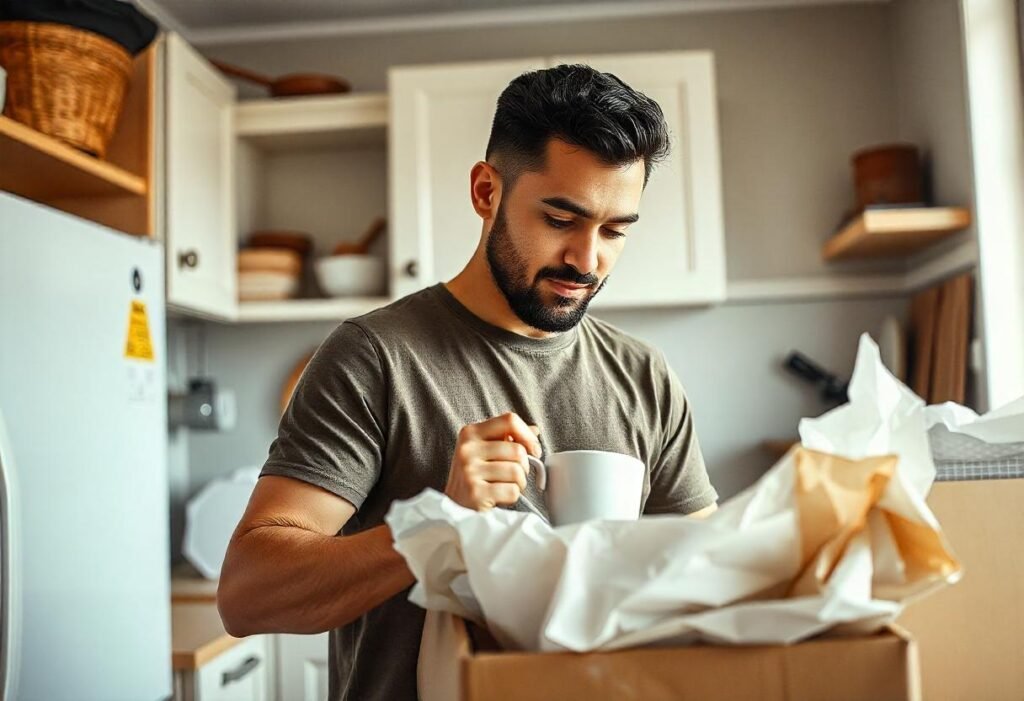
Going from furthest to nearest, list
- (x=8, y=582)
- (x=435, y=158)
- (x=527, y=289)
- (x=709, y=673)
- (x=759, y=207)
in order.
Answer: (x=759, y=207)
(x=435, y=158)
(x=8, y=582)
(x=527, y=289)
(x=709, y=673)

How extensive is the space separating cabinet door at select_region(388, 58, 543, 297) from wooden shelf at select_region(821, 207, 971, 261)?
0.90 metres

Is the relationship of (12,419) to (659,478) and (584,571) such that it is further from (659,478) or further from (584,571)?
(584,571)

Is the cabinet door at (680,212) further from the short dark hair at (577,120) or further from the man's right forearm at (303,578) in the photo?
the man's right forearm at (303,578)

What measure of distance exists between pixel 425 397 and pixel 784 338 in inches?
80.0

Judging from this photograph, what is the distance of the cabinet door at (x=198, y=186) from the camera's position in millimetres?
2562

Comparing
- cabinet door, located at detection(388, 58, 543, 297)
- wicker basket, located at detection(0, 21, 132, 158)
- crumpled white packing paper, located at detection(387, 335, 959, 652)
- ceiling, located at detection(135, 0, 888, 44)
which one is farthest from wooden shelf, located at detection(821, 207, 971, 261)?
crumpled white packing paper, located at detection(387, 335, 959, 652)

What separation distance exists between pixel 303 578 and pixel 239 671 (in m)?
1.55

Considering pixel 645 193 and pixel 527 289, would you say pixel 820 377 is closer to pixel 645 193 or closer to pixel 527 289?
pixel 645 193

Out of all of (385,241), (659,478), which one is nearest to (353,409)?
(659,478)

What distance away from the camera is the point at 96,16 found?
2098mm

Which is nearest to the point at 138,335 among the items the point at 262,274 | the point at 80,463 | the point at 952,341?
the point at 80,463

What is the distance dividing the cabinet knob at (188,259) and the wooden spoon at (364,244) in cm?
46

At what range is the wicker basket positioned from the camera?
2.02 metres

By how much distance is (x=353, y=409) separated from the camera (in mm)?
1146
